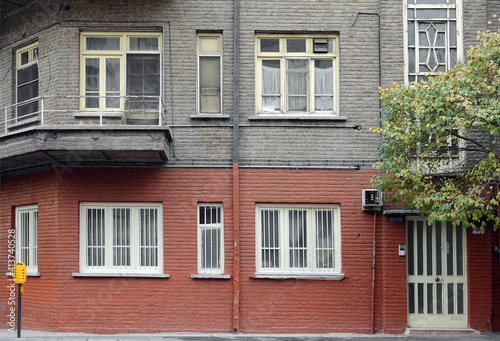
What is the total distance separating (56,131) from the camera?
12547 millimetres

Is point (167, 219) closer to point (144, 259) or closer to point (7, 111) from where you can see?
point (144, 259)

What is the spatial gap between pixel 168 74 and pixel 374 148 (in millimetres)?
4710

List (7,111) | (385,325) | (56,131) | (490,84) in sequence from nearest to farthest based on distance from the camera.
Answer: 1. (490,84)
2. (56,131)
3. (385,325)
4. (7,111)

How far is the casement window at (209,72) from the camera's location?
1402cm

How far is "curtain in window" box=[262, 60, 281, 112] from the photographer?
14.1 m

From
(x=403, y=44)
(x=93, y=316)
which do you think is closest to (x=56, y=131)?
(x=93, y=316)

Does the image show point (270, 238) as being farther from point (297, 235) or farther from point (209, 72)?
point (209, 72)

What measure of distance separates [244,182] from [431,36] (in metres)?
5.15

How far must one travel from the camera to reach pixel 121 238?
45.4 feet

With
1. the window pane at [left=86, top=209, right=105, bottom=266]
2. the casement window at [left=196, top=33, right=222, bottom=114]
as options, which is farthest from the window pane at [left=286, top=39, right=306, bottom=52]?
the window pane at [left=86, top=209, right=105, bottom=266]

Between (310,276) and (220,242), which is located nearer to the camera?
(310,276)

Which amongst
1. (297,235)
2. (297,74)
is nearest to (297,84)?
(297,74)

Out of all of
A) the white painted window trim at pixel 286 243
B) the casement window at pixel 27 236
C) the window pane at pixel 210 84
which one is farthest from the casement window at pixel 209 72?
the casement window at pixel 27 236

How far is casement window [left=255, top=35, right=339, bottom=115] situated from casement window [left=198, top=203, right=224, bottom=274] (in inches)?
97.1
